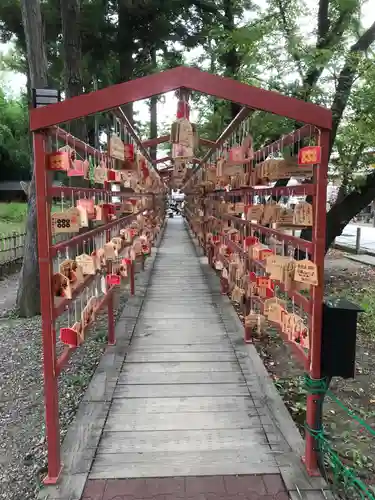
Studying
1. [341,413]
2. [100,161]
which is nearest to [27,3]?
[100,161]

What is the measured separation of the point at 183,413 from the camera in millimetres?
3068

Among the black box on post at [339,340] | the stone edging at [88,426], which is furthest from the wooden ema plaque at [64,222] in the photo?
the black box on post at [339,340]

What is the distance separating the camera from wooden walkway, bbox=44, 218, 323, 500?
92.4 inches

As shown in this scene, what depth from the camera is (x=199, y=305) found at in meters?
5.96

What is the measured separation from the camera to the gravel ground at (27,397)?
8.48 ft

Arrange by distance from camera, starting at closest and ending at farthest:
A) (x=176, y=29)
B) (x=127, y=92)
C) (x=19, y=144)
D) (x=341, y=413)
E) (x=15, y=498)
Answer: (x=127, y=92)
(x=15, y=498)
(x=341, y=413)
(x=176, y=29)
(x=19, y=144)

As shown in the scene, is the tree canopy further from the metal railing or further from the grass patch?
the grass patch

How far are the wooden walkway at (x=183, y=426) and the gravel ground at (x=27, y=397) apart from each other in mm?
229

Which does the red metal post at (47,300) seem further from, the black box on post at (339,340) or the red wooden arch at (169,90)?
the black box on post at (339,340)

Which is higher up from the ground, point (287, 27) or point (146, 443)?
point (287, 27)

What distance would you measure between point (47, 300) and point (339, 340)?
166 centimetres

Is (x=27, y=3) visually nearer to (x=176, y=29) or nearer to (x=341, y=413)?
(x=176, y=29)

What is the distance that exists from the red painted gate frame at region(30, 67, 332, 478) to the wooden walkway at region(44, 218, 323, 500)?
0.87 feet

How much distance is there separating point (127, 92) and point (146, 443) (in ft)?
7.03
